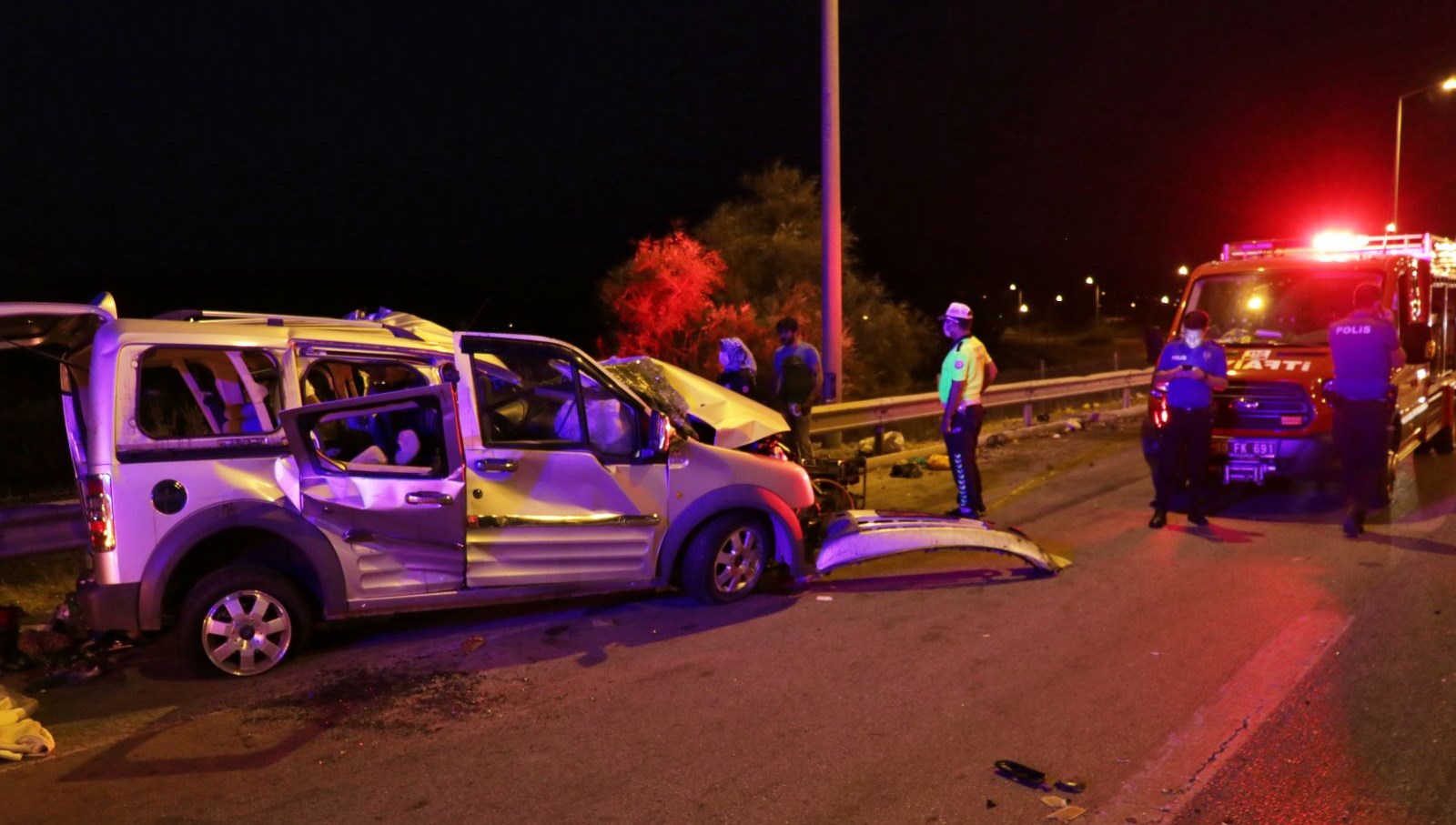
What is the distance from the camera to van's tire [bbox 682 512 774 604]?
21.5ft

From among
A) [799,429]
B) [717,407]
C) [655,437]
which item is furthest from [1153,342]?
[655,437]

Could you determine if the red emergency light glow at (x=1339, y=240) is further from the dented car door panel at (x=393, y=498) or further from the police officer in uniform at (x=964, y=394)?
the dented car door panel at (x=393, y=498)

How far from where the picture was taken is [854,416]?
12164 millimetres

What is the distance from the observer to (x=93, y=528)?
5121 millimetres

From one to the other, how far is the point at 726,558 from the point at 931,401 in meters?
7.26

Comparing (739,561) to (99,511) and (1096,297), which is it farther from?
(1096,297)

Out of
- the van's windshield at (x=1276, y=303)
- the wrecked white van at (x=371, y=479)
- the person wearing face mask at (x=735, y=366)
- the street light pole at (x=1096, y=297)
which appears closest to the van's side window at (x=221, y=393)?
the wrecked white van at (x=371, y=479)

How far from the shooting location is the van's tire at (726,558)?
21.5ft

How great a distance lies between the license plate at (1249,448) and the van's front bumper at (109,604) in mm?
8273

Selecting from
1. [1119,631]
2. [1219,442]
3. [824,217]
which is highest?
[824,217]

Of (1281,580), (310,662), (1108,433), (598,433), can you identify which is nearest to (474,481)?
(598,433)

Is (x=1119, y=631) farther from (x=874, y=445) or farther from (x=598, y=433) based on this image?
(x=874, y=445)

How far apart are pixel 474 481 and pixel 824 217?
7353mm

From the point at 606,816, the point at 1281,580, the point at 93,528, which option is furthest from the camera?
the point at 1281,580
